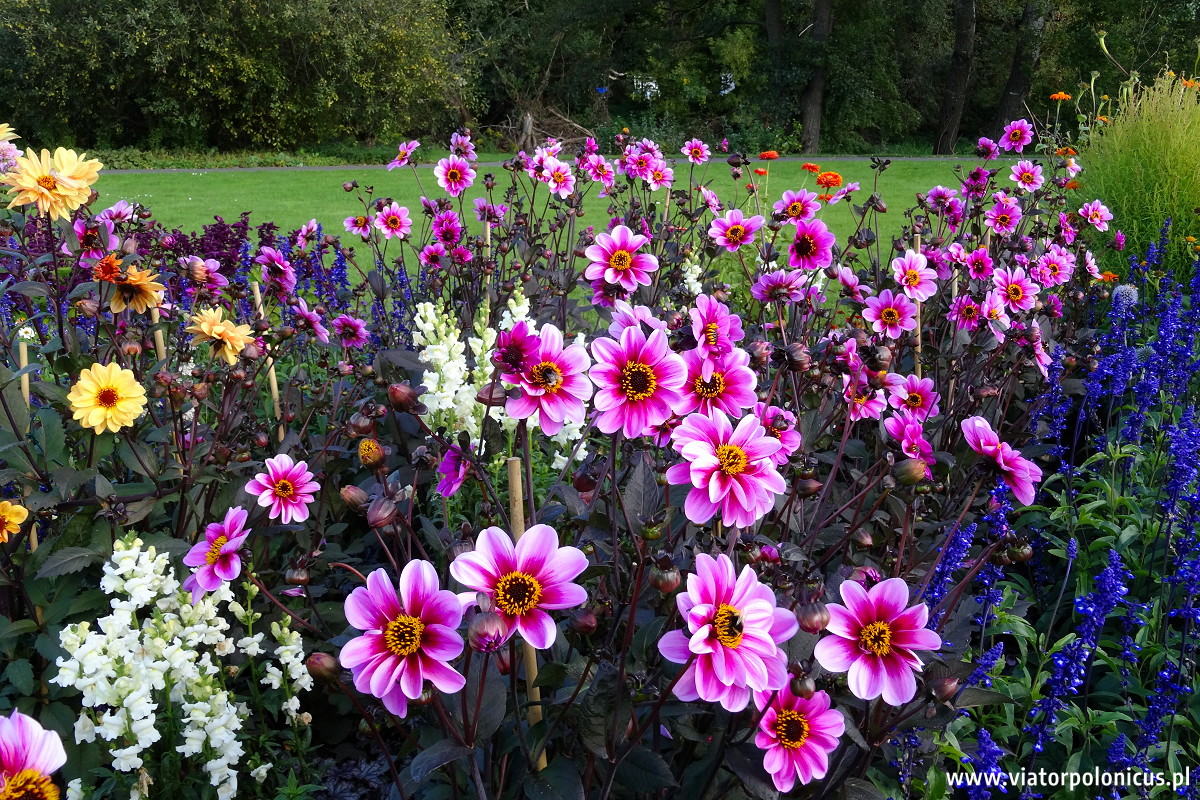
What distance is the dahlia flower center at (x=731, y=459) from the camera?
1116 mm

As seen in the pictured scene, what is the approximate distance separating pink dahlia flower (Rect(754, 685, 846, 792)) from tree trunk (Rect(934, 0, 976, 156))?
2018 cm

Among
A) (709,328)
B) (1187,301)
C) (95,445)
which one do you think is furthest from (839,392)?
(1187,301)

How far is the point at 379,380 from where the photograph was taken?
7.65ft

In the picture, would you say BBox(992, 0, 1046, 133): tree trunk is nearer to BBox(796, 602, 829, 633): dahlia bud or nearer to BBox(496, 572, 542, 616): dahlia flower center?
BBox(796, 602, 829, 633): dahlia bud

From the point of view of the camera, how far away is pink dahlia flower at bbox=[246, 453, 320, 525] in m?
1.54

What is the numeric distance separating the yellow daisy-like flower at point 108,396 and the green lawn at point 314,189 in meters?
5.70

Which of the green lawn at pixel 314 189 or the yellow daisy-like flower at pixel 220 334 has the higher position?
the yellow daisy-like flower at pixel 220 334

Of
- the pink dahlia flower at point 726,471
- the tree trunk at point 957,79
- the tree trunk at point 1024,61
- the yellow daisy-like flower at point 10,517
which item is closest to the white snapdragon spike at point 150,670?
the yellow daisy-like flower at point 10,517

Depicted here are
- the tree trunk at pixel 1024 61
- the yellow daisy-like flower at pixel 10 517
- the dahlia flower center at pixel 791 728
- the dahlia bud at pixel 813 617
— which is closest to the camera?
the dahlia bud at pixel 813 617

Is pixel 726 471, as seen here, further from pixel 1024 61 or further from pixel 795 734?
pixel 1024 61

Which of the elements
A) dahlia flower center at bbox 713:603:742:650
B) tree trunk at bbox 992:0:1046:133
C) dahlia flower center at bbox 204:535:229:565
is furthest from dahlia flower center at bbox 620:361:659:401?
tree trunk at bbox 992:0:1046:133

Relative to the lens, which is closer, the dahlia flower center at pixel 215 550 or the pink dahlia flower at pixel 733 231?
the dahlia flower center at pixel 215 550

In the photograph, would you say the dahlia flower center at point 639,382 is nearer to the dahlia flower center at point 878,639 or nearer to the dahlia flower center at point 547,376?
the dahlia flower center at point 547,376

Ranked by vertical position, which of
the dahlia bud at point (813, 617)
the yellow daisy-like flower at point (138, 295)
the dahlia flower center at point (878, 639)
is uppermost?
the yellow daisy-like flower at point (138, 295)
